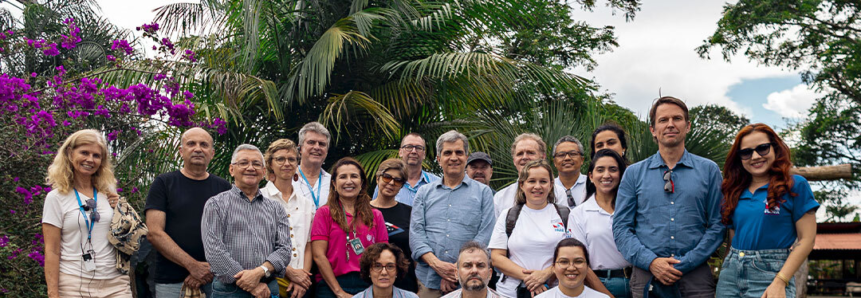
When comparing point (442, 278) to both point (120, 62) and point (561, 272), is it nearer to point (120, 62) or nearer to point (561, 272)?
point (561, 272)

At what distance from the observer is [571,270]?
415cm

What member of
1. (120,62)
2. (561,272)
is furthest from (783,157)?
(120,62)

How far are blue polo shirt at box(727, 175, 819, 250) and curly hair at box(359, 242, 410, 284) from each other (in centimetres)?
202

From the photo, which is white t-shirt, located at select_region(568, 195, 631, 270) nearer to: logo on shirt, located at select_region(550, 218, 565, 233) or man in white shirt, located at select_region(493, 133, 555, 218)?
logo on shirt, located at select_region(550, 218, 565, 233)

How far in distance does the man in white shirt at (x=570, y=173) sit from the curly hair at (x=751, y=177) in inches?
47.9

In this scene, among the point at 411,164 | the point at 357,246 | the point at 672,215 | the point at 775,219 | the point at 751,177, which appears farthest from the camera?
the point at 411,164

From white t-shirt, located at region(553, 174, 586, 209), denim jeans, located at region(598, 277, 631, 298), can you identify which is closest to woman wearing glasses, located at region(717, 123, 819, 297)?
denim jeans, located at region(598, 277, 631, 298)

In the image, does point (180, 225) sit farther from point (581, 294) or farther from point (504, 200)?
point (581, 294)

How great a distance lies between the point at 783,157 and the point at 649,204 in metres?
0.77

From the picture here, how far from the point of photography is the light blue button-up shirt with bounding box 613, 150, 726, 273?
4070mm

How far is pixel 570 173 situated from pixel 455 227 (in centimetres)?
101

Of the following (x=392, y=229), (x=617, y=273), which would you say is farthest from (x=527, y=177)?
(x=392, y=229)

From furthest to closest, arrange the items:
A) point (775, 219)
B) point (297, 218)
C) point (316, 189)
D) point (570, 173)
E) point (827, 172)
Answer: point (827, 172) → point (316, 189) → point (570, 173) → point (297, 218) → point (775, 219)

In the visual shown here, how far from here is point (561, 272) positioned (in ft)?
13.8
